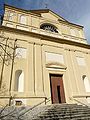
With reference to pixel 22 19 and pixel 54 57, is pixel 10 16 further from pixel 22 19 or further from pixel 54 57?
pixel 54 57

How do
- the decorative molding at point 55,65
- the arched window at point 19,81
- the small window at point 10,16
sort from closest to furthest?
the arched window at point 19,81 → the decorative molding at point 55,65 → the small window at point 10,16

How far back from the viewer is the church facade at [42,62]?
10.2 metres

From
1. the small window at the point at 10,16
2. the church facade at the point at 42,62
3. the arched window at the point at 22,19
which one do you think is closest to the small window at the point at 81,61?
the church facade at the point at 42,62

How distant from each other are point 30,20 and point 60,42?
3.81m

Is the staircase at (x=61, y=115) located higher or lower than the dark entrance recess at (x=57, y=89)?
lower

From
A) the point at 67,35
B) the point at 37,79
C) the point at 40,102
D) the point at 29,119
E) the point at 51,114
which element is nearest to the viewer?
the point at 29,119

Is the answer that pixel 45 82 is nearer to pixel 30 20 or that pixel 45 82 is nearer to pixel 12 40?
pixel 12 40

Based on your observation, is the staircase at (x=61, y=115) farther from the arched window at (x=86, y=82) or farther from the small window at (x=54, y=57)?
the small window at (x=54, y=57)

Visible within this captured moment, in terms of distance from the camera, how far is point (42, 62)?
39.0ft

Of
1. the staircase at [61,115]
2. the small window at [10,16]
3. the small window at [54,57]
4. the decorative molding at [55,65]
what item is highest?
the small window at [10,16]

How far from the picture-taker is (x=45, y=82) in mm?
11062

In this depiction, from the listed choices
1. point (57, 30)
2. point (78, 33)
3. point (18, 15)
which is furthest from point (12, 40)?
point (78, 33)

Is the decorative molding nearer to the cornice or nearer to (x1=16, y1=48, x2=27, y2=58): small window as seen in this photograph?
(x1=16, y1=48, x2=27, y2=58): small window

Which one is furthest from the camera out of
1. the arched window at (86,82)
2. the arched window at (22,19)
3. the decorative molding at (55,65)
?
the arched window at (22,19)
